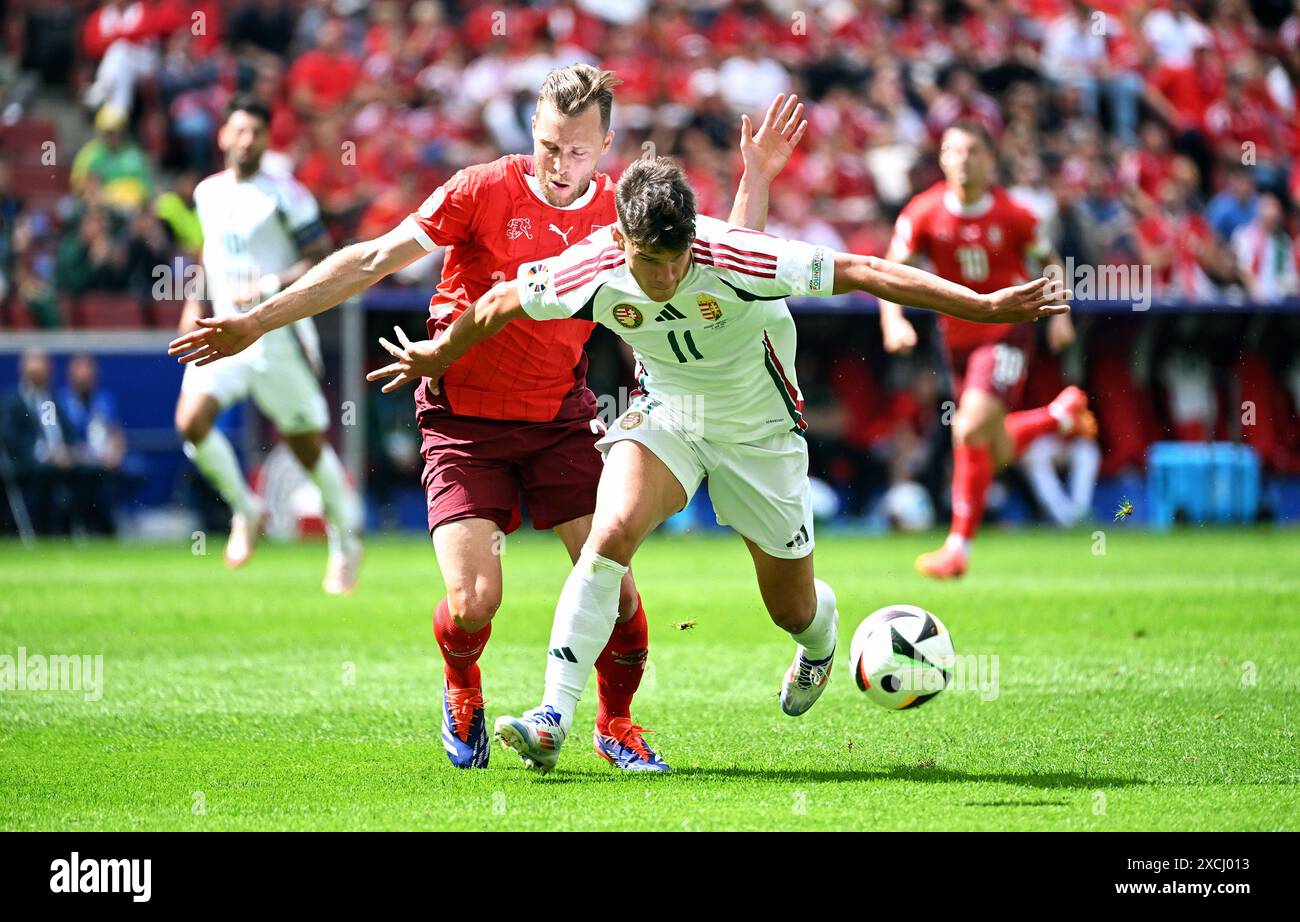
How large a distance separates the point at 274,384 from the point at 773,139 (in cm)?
596

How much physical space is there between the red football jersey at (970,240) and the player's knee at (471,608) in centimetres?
663

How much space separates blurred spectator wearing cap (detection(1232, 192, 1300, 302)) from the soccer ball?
13689mm

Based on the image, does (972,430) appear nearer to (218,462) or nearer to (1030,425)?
(1030,425)

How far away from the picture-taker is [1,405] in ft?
55.1

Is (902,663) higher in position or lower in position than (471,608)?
lower

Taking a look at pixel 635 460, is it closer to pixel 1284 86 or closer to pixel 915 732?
pixel 915 732

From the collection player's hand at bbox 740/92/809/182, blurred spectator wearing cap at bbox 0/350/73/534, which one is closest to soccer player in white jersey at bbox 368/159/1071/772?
player's hand at bbox 740/92/809/182

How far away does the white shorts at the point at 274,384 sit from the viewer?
11906 millimetres

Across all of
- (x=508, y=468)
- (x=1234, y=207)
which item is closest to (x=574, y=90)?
(x=508, y=468)

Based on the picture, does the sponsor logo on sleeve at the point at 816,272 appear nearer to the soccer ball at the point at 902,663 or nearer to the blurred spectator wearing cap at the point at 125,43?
the soccer ball at the point at 902,663

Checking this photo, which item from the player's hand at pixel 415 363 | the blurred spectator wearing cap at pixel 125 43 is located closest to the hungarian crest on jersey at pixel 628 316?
the player's hand at pixel 415 363

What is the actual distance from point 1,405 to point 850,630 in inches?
403

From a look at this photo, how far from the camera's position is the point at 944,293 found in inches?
Answer: 214

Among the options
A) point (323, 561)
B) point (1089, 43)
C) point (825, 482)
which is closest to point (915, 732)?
point (323, 561)
